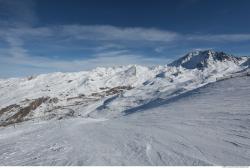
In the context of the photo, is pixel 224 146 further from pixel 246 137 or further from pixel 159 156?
pixel 159 156

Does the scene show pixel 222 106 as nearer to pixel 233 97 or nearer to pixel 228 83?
pixel 233 97

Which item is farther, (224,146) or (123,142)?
(123,142)

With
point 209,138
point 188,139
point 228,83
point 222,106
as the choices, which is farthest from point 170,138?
point 228,83

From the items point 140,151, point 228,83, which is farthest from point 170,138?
point 228,83

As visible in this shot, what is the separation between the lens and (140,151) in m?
12.9

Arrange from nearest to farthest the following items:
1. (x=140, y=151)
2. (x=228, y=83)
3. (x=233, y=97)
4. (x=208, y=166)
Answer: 1. (x=208, y=166)
2. (x=140, y=151)
3. (x=233, y=97)
4. (x=228, y=83)

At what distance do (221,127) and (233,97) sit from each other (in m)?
11.2

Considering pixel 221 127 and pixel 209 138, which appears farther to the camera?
pixel 221 127

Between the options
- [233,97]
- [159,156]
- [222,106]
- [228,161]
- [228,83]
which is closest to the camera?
[228,161]

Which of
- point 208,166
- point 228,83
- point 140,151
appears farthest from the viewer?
point 228,83

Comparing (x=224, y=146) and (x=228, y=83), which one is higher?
(x=228, y=83)

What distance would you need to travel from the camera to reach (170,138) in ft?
50.4

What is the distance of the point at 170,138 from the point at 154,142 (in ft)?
3.97

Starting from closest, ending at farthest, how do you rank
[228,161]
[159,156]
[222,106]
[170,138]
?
[228,161] → [159,156] → [170,138] → [222,106]
